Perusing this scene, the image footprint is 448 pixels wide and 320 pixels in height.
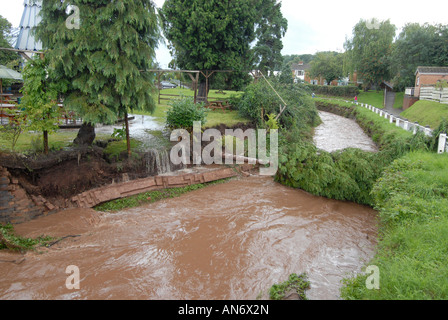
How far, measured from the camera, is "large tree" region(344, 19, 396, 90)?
3878cm

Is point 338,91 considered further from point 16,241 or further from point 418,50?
point 16,241

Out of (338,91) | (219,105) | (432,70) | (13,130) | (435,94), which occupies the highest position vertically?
(432,70)

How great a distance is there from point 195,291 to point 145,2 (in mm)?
8919

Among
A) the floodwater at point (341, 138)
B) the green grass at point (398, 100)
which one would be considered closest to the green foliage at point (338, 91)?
the green grass at point (398, 100)

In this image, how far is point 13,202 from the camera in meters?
8.07

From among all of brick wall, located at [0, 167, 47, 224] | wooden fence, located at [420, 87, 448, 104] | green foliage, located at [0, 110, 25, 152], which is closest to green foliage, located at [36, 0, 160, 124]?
green foliage, located at [0, 110, 25, 152]

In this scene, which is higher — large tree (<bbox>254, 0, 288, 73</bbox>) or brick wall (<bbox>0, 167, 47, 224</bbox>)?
large tree (<bbox>254, 0, 288, 73</bbox>)

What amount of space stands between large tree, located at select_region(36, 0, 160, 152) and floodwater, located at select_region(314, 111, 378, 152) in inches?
408

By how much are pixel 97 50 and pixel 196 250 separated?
263 inches

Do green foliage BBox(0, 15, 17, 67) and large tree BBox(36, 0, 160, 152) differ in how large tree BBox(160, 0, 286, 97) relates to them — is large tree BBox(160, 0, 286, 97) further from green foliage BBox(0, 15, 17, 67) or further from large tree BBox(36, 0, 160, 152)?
green foliage BBox(0, 15, 17, 67)

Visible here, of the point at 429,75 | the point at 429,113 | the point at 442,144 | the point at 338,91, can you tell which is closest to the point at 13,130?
the point at 442,144

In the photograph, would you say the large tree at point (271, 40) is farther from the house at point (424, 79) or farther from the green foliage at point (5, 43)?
the green foliage at point (5, 43)
